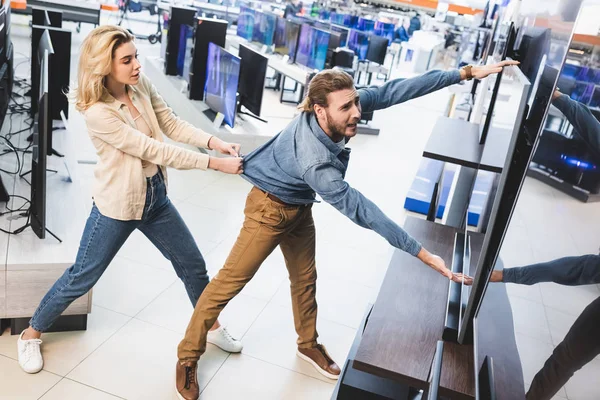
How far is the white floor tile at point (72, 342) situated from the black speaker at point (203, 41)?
3547 millimetres

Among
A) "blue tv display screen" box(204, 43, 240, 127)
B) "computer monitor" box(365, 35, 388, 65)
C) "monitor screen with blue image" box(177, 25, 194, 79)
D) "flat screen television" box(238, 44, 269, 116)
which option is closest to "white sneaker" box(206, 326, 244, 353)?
"blue tv display screen" box(204, 43, 240, 127)

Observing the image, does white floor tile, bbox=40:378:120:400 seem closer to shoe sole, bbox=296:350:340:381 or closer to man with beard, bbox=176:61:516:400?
man with beard, bbox=176:61:516:400

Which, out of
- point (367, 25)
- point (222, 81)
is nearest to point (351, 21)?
point (367, 25)

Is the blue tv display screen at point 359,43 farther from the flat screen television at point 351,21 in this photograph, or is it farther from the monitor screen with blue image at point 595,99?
the monitor screen with blue image at point 595,99

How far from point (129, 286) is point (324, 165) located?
5.68 ft

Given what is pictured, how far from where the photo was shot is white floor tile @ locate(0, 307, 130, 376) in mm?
2412

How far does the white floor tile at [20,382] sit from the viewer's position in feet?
7.23

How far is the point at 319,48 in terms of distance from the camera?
774cm

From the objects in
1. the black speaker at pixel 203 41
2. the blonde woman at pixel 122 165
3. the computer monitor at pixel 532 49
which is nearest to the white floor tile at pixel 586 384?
the computer monitor at pixel 532 49

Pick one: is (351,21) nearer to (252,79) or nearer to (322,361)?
(252,79)

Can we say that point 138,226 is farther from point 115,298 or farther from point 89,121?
point 115,298

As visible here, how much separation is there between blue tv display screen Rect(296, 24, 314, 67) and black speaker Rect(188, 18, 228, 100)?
2.41 m

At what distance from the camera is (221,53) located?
5.23 metres

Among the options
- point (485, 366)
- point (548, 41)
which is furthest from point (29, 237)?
point (548, 41)
